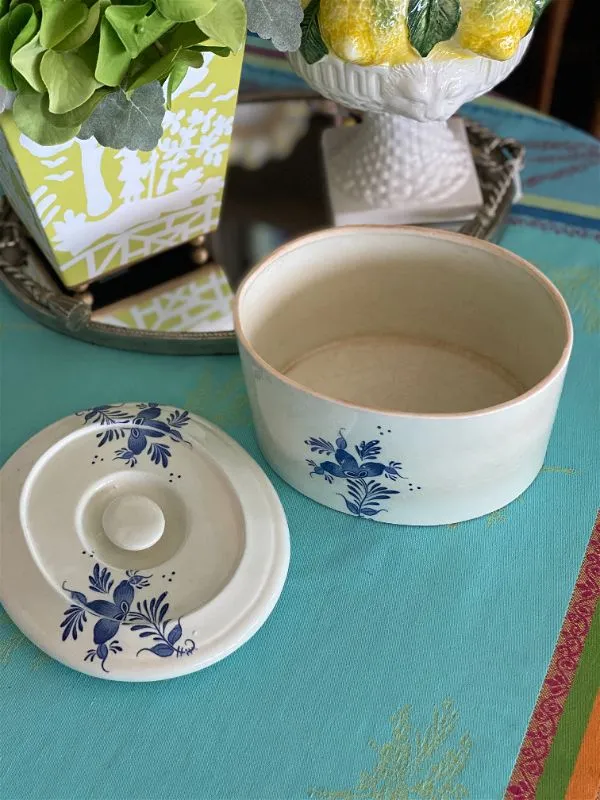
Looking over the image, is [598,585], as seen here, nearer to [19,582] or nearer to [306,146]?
[19,582]

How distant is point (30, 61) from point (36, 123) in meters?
0.03

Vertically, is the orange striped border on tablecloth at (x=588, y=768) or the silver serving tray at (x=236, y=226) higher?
the silver serving tray at (x=236, y=226)

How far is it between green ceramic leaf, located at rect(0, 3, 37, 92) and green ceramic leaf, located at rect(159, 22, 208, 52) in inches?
2.4

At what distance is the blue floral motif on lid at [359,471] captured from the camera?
0.41 m

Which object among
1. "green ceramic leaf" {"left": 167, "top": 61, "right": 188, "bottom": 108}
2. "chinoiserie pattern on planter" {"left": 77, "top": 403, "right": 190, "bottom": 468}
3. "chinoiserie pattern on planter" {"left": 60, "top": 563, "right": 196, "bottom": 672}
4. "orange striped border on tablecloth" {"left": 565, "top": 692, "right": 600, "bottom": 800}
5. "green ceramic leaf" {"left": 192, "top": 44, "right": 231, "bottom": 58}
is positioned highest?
"green ceramic leaf" {"left": 192, "top": 44, "right": 231, "bottom": 58}

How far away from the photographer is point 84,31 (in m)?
0.39

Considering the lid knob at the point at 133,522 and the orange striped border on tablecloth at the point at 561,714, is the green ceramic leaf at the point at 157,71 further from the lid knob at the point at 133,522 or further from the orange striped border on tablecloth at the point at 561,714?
the orange striped border on tablecloth at the point at 561,714

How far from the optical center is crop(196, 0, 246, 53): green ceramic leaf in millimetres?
397

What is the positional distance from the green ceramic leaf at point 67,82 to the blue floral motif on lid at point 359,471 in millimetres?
189

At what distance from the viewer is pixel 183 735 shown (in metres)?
0.38

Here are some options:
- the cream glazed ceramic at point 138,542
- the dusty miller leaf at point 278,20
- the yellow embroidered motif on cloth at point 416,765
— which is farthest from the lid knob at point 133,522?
the dusty miller leaf at point 278,20

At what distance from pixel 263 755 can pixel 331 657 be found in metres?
0.05

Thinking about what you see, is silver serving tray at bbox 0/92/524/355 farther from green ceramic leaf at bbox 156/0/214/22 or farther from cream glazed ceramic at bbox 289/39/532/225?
green ceramic leaf at bbox 156/0/214/22

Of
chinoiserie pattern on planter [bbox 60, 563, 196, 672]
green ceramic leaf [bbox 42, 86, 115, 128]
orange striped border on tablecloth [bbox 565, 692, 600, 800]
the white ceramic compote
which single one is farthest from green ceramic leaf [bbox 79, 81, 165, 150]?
orange striped border on tablecloth [bbox 565, 692, 600, 800]
